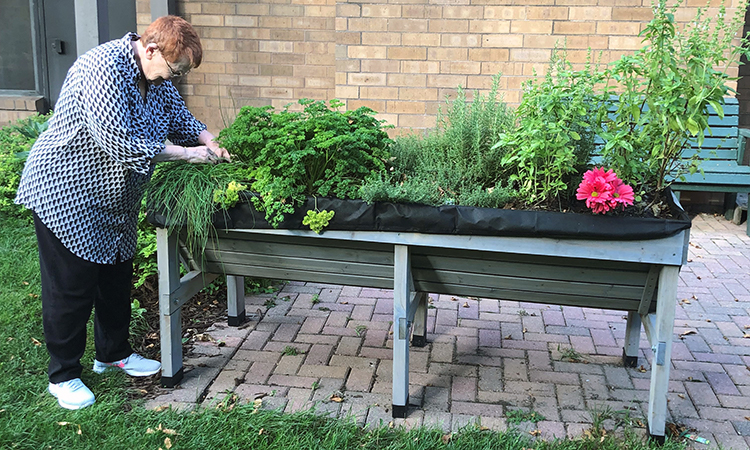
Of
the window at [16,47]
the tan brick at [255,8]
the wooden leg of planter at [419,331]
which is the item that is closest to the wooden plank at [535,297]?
the wooden leg of planter at [419,331]

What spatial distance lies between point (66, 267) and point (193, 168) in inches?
26.4

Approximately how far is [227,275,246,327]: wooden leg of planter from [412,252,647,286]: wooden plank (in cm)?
137

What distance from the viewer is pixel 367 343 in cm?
370

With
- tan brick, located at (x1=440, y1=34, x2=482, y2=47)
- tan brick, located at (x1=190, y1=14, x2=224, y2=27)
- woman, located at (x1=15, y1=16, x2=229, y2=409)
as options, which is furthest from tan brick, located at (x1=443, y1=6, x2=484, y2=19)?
woman, located at (x1=15, y1=16, x2=229, y2=409)

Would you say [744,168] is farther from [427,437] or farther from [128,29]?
[128,29]

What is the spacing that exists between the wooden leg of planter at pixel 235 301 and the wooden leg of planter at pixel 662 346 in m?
2.26

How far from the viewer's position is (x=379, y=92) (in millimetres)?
6453

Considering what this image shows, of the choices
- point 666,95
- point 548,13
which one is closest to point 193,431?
point 666,95

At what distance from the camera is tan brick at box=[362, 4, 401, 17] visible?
6.27m

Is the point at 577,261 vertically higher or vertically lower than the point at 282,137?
lower

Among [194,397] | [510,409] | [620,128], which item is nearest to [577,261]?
[620,128]

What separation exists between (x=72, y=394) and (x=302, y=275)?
114cm

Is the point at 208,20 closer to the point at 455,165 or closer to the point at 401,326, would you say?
the point at 455,165

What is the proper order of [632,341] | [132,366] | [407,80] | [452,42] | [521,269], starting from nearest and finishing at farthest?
[521,269], [132,366], [632,341], [452,42], [407,80]
